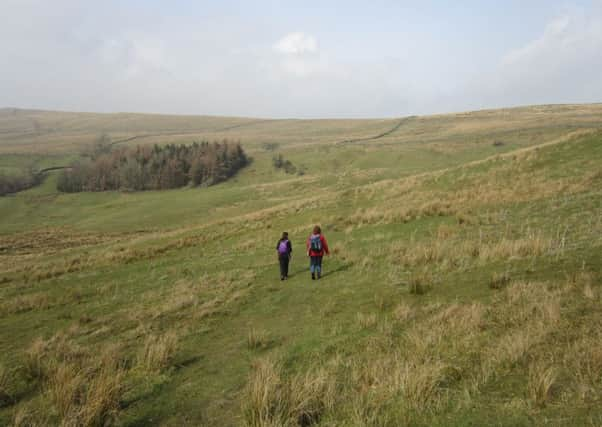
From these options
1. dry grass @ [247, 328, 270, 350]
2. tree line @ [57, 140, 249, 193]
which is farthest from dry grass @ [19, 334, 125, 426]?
tree line @ [57, 140, 249, 193]

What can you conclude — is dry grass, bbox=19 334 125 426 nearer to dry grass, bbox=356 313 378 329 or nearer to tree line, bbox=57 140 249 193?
dry grass, bbox=356 313 378 329

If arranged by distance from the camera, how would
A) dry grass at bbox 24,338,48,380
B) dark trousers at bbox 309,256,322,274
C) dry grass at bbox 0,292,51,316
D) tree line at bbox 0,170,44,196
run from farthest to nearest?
tree line at bbox 0,170,44,196 → dry grass at bbox 0,292,51,316 → dark trousers at bbox 309,256,322,274 → dry grass at bbox 24,338,48,380

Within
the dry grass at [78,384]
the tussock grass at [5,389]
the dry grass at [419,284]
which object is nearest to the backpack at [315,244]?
the dry grass at [419,284]

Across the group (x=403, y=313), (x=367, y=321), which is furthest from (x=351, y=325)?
(x=403, y=313)

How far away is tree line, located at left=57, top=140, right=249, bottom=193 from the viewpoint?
9131cm

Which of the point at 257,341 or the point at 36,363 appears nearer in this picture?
the point at 36,363

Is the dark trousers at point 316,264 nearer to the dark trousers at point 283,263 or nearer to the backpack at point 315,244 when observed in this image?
the backpack at point 315,244

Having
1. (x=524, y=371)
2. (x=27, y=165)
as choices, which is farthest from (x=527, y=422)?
(x=27, y=165)

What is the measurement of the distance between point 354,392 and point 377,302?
4.11 metres

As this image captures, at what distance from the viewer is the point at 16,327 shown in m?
11.9

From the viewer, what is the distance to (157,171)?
93938 mm

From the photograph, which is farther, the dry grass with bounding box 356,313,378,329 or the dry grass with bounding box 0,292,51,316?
the dry grass with bounding box 0,292,51,316

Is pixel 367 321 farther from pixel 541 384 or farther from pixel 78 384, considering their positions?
pixel 78 384

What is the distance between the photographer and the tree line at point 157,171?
91.3 metres
